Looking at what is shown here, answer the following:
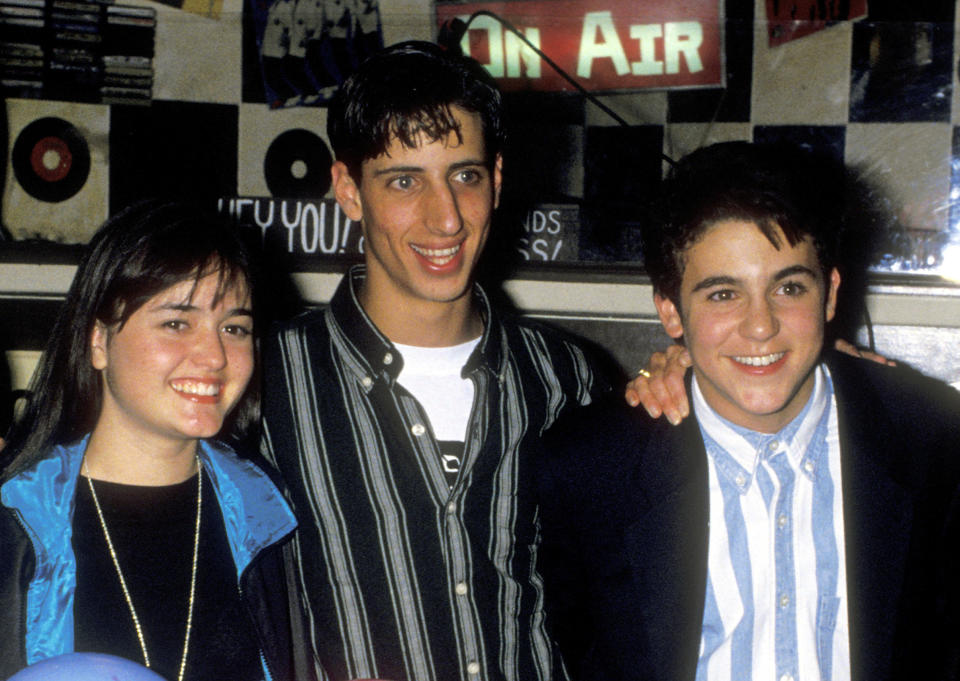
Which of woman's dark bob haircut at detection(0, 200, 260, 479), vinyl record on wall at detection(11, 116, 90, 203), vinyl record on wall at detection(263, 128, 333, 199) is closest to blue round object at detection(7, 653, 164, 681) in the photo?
woman's dark bob haircut at detection(0, 200, 260, 479)

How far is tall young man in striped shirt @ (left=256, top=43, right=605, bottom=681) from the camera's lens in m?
1.51

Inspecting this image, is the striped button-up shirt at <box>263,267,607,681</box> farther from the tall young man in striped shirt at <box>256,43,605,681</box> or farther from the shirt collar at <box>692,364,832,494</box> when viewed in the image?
the shirt collar at <box>692,364,832,494</box>

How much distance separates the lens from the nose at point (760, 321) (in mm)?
1433

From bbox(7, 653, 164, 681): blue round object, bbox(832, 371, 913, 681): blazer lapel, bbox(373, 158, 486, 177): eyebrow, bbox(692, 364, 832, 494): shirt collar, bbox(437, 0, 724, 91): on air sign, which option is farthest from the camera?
bbox(437, 0, 724, 91): on air sign

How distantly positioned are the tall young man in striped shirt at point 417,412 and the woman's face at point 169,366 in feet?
0.73

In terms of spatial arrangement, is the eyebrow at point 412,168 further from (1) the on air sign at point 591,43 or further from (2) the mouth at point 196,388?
(1) the on air sign at point 591,43

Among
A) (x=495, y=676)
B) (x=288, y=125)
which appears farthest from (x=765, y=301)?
(x=288, y=125)

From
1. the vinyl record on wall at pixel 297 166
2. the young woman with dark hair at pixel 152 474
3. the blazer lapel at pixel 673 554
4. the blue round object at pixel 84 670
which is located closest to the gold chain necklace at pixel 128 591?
the young woman with dark hair at pixel 152 474

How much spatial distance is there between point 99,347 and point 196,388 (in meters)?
0.16

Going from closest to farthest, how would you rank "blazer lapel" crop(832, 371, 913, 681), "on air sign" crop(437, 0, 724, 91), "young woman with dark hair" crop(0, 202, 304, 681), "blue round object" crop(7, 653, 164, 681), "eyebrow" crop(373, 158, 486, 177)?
1. "blue round object" crop(7, 653, 164, 681)
2. "young woman with dark hair" crop(0, 202, 304, 681)
3. "blazer lapel" crop(832, 371, 913, 681)
4. "eyebrow" crop(373, 158, 486, 177)
5. "on air sign" crop(437, 0, 724, 91)

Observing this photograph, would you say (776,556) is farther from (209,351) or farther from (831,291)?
(209,351)

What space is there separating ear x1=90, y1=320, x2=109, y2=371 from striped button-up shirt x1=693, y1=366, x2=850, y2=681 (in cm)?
100

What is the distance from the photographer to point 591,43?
2594 millimetres

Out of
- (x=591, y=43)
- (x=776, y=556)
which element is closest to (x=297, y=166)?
(x=591, y=43)
